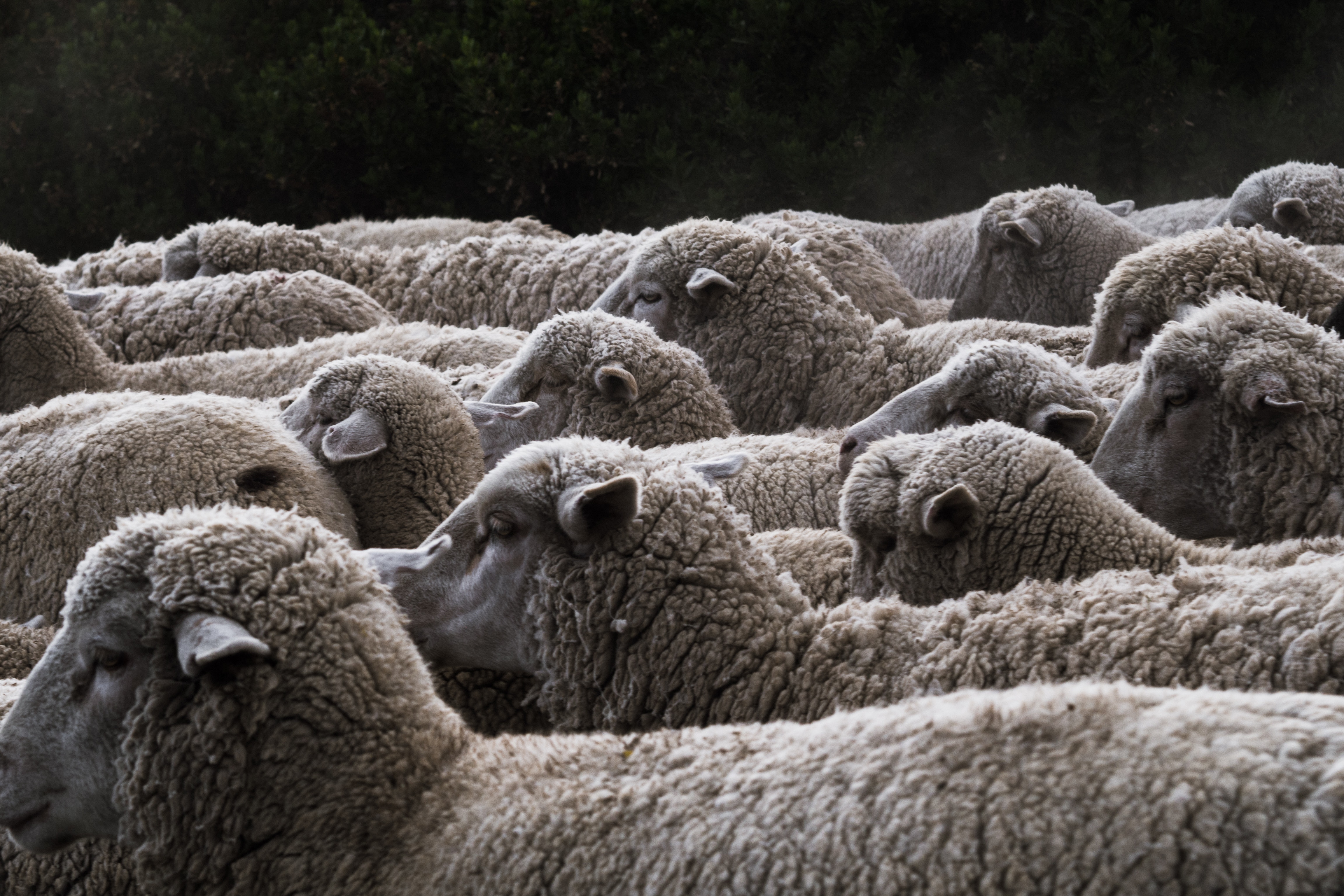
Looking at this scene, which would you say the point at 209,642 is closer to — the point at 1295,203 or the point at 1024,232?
the point at 1024,232

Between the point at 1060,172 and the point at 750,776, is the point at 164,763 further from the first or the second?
the point at 1060,172

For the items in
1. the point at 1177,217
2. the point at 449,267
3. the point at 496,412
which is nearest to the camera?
the point at 496,412

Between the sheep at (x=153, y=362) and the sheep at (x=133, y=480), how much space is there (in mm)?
983

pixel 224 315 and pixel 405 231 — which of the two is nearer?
pixel 224 315

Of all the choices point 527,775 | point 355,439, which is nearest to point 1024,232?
point 355,439

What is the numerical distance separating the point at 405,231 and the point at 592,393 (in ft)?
15.0

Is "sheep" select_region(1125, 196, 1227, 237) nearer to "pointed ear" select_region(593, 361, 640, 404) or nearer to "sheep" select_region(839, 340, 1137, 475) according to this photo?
"sheep" select_region(839, 340, 1137, 475)

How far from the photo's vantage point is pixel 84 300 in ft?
20.5

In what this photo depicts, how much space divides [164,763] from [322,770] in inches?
10.5

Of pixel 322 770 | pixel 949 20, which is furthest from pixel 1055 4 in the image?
pixel 322 770

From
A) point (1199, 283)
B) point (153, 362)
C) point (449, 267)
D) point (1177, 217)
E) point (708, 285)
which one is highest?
point (1199, 283)

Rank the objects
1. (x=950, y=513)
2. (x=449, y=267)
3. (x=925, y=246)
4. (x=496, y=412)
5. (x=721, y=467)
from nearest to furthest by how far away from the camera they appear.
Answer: (x=950, y=513) → (x=721, y=467) → (x=496, y=412) → (x=449, y=267) → (x=925, y=246)

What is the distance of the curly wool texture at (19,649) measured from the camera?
343 cm

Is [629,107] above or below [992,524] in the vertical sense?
below
